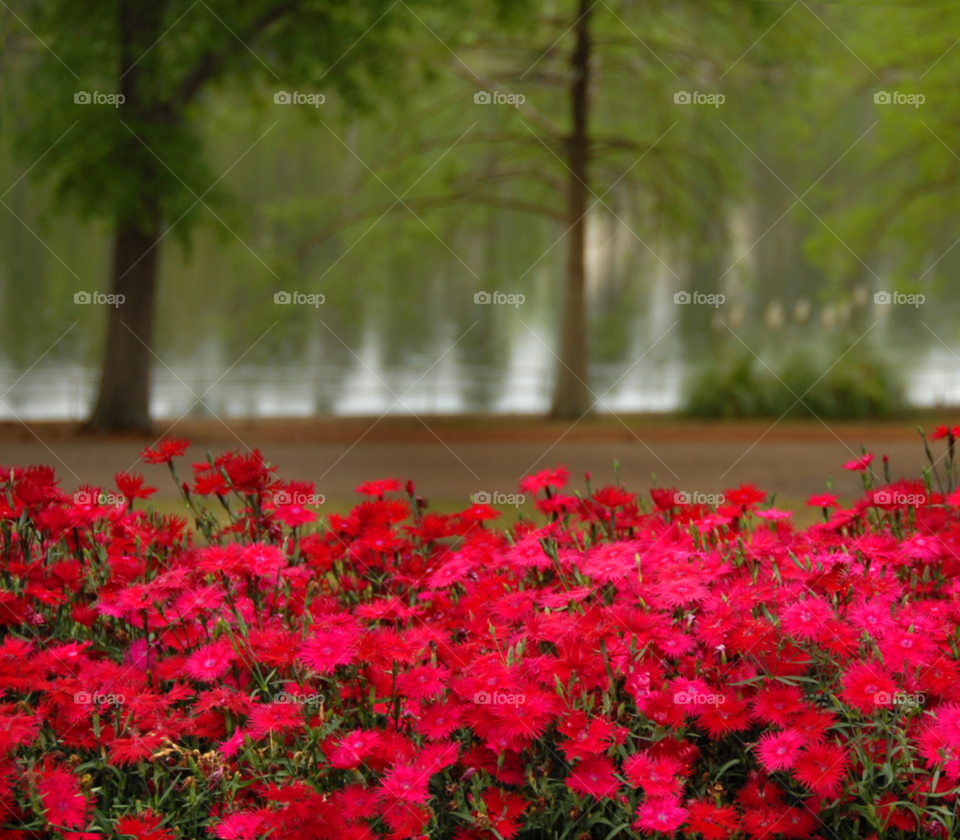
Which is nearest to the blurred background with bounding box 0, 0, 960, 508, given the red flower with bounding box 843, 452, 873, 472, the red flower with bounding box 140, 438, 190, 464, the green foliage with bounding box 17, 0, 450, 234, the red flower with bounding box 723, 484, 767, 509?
the green foliage with bounding box 17, 0, 450, 234

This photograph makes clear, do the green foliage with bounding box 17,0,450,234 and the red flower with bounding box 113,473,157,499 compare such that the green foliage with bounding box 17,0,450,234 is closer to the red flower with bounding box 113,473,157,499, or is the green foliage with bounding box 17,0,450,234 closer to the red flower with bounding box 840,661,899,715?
the red flower with bounding box 113,473,157,499

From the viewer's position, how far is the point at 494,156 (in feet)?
41.3

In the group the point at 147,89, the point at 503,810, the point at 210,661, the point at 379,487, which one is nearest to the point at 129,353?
the point at 147,89

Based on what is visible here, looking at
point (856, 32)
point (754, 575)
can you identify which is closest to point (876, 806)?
point (754, 575)

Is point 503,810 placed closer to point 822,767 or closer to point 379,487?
point 822,767

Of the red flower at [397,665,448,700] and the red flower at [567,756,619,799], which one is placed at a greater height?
the red flower at [397,665,448,700]

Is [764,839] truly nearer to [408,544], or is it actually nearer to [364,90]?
[408,544]

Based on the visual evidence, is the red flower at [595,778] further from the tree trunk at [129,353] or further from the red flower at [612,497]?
the tree trunk at [129,353]

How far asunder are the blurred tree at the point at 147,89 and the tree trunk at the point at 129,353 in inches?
0.4

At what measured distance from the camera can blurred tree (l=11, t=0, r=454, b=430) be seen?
930 cm

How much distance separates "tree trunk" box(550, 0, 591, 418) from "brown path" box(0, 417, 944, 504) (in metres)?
0.53

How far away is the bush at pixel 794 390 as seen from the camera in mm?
11445

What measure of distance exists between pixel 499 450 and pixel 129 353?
4.15m

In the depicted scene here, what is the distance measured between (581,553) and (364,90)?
919cm
